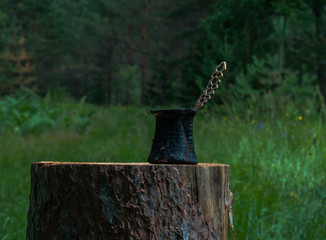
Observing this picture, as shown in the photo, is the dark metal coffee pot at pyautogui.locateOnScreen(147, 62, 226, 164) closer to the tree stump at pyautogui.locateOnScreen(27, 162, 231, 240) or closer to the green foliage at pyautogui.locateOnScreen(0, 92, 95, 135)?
the tree stump at pyautogui.locateOnScreen(27, 162, 231, 240)

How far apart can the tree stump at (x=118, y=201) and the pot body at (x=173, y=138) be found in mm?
93

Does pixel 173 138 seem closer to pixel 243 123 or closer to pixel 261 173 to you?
pixel 261 173

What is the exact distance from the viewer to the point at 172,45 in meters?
29.8

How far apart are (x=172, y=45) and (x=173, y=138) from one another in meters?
28.7

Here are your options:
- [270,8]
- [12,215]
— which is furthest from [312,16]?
[12,215]

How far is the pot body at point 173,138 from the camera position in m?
1.67

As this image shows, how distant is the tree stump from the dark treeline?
2.63 ft

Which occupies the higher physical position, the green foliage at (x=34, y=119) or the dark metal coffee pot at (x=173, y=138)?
the green foliage at (x=34, y=119)

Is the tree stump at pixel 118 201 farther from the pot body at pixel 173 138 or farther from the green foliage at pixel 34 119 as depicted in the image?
the green foliage at pixel 34 119

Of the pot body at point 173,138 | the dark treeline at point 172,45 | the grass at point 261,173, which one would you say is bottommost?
the grass at point 261,173

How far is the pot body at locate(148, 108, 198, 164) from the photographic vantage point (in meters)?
1.67

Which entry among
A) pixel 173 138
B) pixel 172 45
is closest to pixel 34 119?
pixel 173 138

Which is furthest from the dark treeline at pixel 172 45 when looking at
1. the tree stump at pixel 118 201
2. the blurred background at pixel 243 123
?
the tree stump at pixel 118 201

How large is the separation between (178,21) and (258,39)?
17481 millimetres
